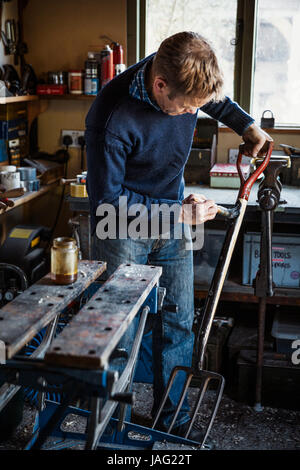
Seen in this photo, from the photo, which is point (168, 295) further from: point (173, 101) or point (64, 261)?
point (173, 101)

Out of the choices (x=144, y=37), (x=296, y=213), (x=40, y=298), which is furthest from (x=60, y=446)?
(x=144, y=37)

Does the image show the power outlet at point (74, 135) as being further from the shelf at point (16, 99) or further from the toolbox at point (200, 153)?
the toolbox at point (200, 153)

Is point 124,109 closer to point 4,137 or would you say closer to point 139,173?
point 139,173

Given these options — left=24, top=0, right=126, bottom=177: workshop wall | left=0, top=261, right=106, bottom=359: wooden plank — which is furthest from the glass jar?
left=24, top=0, right=126, bottom=177: workshop wall

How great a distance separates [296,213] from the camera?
2.53 metres

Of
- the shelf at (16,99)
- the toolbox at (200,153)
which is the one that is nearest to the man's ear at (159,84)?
the toolbox at (200,153)

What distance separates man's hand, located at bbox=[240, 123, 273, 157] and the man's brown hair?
49 centimetres

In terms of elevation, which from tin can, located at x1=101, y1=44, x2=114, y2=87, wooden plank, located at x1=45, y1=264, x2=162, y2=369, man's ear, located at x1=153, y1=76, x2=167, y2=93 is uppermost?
tin can, located at x1=101, y1=44, x2=114, y2=87

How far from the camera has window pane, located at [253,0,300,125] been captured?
3.23m

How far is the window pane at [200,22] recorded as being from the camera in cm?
328

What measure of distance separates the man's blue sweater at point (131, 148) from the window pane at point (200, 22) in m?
1.40

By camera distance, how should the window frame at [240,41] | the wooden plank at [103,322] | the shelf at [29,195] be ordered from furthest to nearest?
the window frame at [240,41]
the shelf at [29,195]
the wooden plank at [103,322]

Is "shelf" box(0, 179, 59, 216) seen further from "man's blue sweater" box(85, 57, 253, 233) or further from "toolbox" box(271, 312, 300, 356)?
"toolbox" box(271, 312, 300, 356)

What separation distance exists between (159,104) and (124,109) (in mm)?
114
